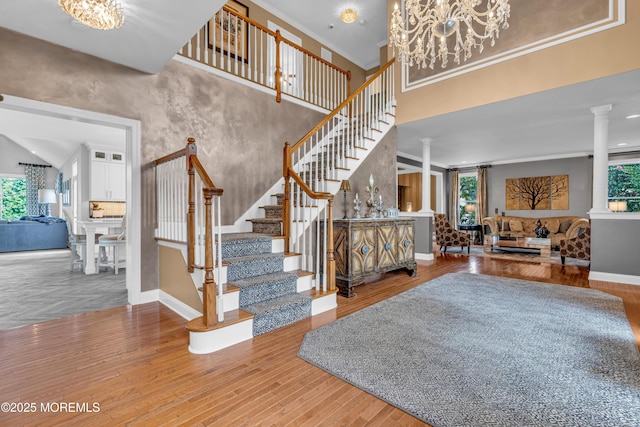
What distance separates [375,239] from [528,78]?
3.31m

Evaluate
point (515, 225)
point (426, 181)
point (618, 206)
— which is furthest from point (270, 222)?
point (618, 206)

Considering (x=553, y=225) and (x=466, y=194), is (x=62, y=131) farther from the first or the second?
(x=553, y=225)

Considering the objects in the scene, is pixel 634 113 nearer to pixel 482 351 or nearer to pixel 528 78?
pixel 528 78

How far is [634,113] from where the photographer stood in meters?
5.09

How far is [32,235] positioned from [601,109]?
43.6 feet

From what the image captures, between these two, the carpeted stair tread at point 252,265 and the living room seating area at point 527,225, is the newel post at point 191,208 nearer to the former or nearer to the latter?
the carpeted stair tread at point 252,265

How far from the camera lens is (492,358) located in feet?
7.04

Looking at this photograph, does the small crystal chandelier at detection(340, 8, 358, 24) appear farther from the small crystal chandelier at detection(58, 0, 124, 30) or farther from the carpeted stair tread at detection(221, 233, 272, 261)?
the carpeted stair tread at detection(221, 233, 272, 261)

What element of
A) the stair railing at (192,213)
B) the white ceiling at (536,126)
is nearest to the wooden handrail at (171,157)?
the stair railing at (192,213)

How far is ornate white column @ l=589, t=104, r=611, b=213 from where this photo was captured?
4.69 metres

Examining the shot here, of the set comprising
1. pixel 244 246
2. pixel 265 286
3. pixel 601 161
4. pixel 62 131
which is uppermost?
pixel 62 131

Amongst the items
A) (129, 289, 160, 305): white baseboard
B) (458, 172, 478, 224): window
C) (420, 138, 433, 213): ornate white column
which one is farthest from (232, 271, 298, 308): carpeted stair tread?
(458, 172, 478, 224): window

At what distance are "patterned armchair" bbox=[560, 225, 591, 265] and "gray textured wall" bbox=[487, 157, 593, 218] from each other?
374 centimetres

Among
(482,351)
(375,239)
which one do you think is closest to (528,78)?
(375,239)
